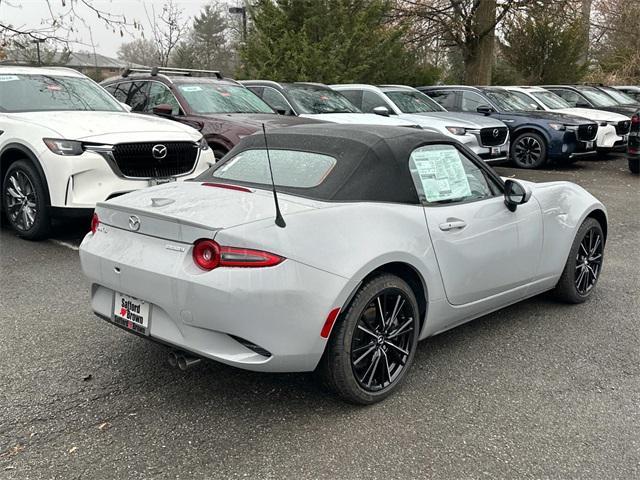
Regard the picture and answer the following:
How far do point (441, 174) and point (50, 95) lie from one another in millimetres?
5332

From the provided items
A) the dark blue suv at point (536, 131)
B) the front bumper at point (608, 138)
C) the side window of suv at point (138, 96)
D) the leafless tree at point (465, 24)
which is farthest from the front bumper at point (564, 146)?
the side window of suv at point (138, 96)

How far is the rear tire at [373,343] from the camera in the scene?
318cm

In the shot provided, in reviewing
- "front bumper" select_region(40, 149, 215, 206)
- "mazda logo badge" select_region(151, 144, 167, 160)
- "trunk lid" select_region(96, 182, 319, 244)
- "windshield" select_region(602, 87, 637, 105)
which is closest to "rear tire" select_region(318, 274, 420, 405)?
"trunk lid" select_region(96, 182, 319, 244)

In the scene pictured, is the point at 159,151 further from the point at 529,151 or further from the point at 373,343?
the point at 529,151

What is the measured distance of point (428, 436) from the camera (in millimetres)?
3084

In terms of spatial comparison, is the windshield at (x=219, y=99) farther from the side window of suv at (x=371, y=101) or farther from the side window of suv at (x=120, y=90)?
the side window of suv at (x=371, y=101)

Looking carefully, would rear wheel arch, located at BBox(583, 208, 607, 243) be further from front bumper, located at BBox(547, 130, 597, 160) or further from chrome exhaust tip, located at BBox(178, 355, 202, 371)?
front bumper, located at BBox(547, 130, 597, 160)

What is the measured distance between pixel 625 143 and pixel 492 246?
12194 mm

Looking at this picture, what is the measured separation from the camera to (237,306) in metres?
2.89

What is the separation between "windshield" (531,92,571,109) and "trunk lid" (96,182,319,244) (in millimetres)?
13392

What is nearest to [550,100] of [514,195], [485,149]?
[485,149]

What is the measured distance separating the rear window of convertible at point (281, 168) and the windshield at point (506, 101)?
10871 mm

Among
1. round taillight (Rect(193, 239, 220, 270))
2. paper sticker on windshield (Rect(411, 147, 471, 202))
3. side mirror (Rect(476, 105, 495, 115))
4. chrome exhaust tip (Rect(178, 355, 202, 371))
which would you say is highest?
side mirror (Rect(476, 105, 495, 115))

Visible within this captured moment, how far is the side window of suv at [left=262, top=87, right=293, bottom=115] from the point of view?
1088 centimetres
